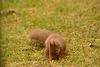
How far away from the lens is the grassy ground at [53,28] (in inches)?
223

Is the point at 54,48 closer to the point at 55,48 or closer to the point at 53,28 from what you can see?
the point at 55,48

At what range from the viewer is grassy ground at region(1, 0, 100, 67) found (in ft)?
18.6

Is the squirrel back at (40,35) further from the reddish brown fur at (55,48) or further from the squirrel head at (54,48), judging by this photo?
the squirrel head at (54,48)

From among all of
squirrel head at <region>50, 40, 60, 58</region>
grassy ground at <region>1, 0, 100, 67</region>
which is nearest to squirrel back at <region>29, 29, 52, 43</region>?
A: grassy ground at <region>1, 0, 100, 67</region>

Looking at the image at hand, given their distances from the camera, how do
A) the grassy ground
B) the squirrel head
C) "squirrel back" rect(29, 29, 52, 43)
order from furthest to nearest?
"squirrel back" rect(29, 29, 52, 43), the grassy ground, the squirrel head

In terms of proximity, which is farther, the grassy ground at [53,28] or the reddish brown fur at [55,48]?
the grassy ground at [53,28]

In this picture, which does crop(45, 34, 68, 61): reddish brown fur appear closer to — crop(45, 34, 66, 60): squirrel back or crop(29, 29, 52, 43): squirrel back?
crop(45, 34, 66, 60): squirrel back

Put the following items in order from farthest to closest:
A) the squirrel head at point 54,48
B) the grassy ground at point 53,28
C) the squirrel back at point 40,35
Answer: the squirrel back at point 40,35, the grassy ground at point 53,28, the squirrel head at point 54,48

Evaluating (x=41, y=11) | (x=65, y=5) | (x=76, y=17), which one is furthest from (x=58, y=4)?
(x=76, y=17)

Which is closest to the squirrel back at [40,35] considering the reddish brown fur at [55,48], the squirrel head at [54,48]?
the reddish brown fur at [55,48]

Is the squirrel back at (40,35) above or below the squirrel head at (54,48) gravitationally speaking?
above

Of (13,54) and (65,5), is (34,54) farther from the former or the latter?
(65,5)

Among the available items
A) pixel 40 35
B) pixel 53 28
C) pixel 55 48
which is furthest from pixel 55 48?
pixel 53 28


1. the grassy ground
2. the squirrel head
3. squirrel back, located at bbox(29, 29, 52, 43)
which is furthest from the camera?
squirrel back, located at bbox(29, 29, 52, 43)
